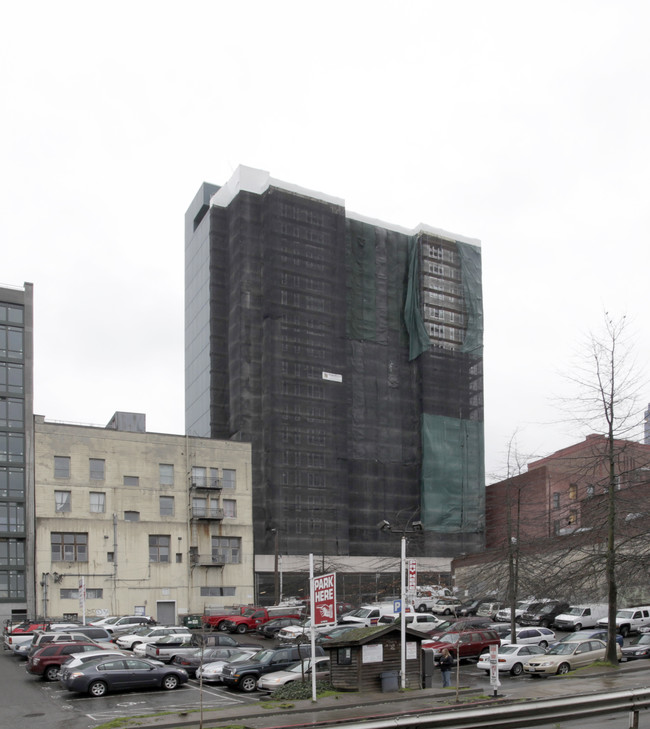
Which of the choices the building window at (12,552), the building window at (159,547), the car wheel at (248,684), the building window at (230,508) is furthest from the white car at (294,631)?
the building window at (12,552)

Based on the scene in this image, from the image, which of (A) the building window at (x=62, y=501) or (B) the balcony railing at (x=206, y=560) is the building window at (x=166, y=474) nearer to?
(B) the balcony railing at (x=206, y=560)

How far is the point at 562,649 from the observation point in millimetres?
37312

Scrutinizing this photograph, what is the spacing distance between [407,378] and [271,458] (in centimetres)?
2563

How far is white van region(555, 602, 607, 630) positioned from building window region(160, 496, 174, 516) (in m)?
36.0

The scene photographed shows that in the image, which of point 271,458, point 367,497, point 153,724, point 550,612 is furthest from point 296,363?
point 153,724

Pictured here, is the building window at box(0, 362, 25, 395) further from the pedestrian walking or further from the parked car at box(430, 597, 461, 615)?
the pedestrian walking

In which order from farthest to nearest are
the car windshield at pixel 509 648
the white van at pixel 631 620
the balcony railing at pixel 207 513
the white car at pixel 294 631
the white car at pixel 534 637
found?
the balcony railing at pixel 207 513 → the white van at pixel 631 620 → the white car at pixel 294 631 → the white car at pixel 534 637 → the car windshield at pixel 509 648

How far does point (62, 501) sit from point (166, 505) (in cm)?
931

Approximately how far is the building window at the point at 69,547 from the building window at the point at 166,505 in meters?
7.49

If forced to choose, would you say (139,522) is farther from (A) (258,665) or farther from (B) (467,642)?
(A) (258,665)

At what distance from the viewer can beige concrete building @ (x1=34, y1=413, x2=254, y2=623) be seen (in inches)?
2751

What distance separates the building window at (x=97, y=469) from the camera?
72.2 meters

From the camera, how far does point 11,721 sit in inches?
1041

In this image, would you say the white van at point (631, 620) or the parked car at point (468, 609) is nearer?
the white van at point (631, 620)
